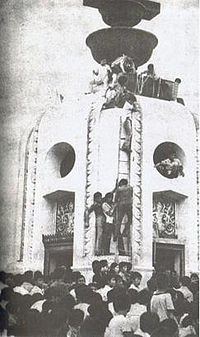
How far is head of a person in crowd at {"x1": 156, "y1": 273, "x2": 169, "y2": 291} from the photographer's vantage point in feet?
12.9

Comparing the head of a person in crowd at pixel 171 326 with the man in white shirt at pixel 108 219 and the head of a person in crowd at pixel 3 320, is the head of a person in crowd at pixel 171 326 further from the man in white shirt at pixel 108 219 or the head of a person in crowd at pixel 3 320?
the head of a person in crowd at pixel 3 320

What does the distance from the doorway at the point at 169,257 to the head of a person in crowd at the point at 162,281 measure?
3cm

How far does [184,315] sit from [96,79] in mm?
1457

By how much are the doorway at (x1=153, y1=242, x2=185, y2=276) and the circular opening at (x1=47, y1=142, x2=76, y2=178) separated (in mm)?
666

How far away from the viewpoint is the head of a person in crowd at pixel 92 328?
3746mm

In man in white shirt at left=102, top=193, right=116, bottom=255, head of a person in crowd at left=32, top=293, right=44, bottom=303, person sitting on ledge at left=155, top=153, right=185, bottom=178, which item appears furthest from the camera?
person sitting on ledge at left=155, top=153, right=185, bottom=178

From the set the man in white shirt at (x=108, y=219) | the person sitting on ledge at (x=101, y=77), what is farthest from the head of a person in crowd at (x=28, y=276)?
the person sitting on ledge at (x=101, y=77)

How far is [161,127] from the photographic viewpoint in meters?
4.07

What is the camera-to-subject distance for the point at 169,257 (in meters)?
3.97

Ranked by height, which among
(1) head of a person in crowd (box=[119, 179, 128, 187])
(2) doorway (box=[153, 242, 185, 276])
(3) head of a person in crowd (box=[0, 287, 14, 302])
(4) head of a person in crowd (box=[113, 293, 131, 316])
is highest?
(1) head of a person in crowd (box=[119, 179, 128, 187])

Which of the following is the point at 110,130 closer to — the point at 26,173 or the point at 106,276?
the point at 26,173

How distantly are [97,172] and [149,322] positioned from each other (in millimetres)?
888

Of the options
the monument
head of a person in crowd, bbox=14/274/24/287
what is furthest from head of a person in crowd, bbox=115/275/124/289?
head of a person in crowd, bbox=14/274/24/287

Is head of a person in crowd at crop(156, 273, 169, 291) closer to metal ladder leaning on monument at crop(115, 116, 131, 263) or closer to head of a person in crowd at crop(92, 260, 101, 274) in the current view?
head of a person in crowd at crop(92, 260, 101, 274)
